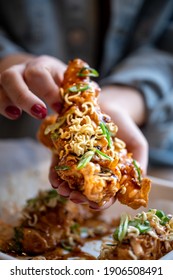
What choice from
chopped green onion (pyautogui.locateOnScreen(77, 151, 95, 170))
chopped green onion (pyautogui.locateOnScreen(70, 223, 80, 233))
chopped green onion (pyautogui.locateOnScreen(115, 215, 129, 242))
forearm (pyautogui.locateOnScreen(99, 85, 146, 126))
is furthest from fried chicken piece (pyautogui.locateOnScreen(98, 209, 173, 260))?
forearm (pyautogui.locateOnScreen(99, 85, 146, 126))

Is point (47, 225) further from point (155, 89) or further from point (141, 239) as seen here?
point (155, 89)

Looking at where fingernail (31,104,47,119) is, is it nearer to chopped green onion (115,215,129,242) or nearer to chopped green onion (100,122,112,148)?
chopped green onion (100,122,112,148)

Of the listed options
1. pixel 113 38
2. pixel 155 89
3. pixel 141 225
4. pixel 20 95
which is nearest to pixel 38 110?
pixel 20 95

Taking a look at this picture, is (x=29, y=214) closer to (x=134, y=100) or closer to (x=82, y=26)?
(x=134, y=100)

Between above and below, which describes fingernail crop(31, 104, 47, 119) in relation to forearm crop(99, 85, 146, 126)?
below

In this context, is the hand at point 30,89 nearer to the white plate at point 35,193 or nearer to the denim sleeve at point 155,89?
the white plate at point 35,193

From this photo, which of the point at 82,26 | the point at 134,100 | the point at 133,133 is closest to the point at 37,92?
the point at 133,133
